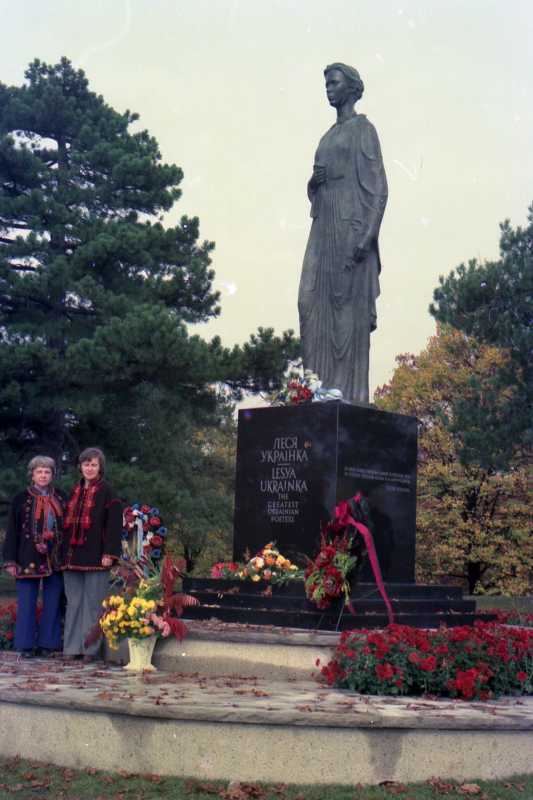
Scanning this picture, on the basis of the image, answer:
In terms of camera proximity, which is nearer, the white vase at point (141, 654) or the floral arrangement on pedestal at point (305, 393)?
the white vase at point (141, 654)

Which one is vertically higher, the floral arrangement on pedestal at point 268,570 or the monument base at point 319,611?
the floral arrangement on pedestal at point 268,570

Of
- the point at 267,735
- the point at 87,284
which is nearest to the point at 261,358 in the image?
the point at 87,284

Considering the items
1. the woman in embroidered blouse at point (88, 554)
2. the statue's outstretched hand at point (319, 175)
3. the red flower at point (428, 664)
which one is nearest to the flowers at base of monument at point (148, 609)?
the woman in embroidered blouse at point (88, 554)

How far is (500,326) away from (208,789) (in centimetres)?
1671

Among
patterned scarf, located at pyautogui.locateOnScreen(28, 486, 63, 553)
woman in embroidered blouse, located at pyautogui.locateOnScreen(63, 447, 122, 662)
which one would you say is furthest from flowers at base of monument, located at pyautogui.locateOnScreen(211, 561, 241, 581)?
patterned scarf, located at pyautogui.locateOnScreen(28, 486, 63, 553)

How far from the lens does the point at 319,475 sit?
9773 millimetres

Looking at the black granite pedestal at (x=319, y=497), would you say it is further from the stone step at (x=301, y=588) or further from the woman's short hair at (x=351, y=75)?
the woman's short hair at (x=351, y=75)

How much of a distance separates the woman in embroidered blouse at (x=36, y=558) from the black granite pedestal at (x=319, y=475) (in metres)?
1.94

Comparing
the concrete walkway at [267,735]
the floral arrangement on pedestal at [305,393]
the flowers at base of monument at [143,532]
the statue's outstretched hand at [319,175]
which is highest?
the statue's outstretched hand at [319,175]

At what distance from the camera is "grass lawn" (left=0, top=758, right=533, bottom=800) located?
564 cm

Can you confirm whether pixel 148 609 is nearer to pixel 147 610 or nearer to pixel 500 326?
pixel 147 610

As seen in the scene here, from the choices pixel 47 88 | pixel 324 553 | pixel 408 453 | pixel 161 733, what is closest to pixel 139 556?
pixel 324 553

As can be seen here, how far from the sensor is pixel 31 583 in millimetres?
9016

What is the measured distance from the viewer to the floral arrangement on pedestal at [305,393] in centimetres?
1034
